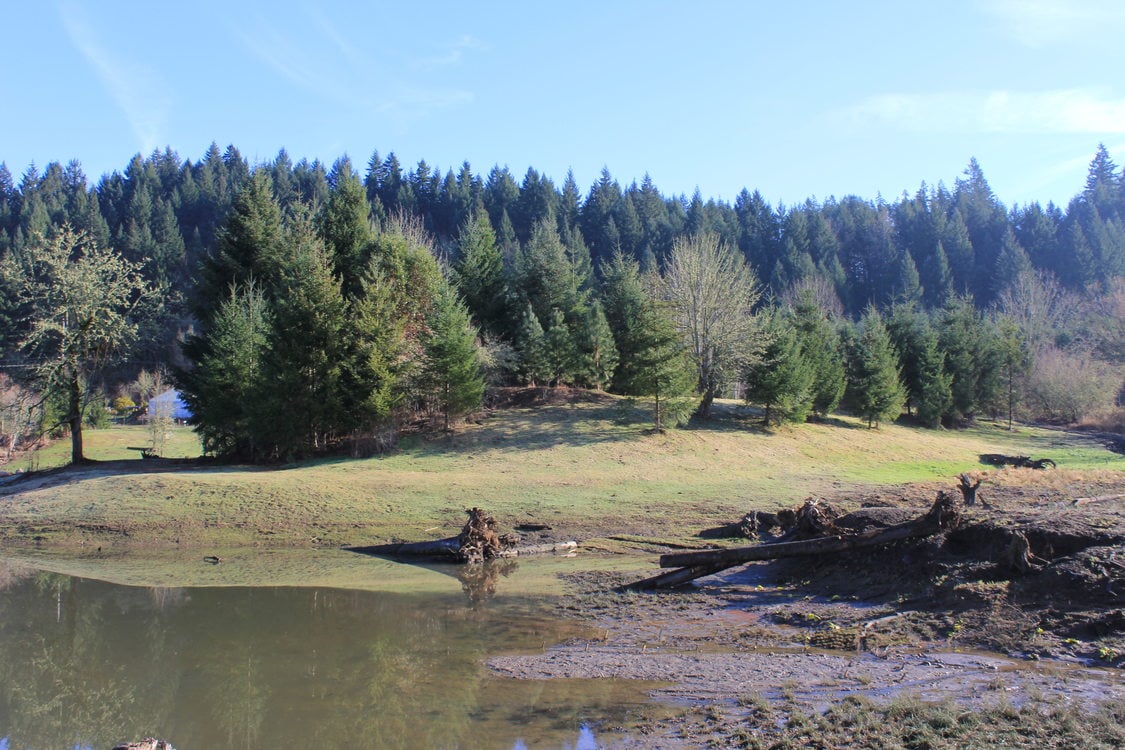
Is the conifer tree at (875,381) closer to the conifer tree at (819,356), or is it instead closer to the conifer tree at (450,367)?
the conifer tree at (819,356)

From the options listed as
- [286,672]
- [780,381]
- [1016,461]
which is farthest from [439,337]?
[1016,461]

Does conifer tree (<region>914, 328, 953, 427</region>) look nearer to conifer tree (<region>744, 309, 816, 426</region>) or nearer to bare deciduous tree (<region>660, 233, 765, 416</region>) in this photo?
conifer tree (<region>744, 309, 816, 426</region>)

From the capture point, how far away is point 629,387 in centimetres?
4219

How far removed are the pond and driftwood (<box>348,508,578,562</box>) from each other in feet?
8.28

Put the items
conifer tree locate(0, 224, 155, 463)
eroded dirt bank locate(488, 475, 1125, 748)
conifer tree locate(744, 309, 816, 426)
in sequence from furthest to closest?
conifer tree locate(744, 309, 816, 426) < conifer tree locate(0, 224, 155, 463) < eroded dirt bank locate(488, 475, 1125, 748)

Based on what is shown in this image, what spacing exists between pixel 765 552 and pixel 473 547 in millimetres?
7765

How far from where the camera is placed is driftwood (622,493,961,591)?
14938 millimetres

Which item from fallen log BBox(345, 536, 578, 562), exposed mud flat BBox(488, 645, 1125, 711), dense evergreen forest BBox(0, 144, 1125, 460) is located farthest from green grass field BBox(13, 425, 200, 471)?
exposed mud flat BBox(488, 645, 1125, 711)

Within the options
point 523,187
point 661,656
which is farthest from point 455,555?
point 523,187

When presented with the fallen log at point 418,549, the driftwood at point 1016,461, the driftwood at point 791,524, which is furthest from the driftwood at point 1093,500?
the driftwood at point 1016,461

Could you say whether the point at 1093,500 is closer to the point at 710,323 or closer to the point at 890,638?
the point at 890,638

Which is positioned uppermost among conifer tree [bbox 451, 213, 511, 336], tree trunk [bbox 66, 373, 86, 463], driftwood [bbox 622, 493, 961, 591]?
conifer tree [bbox 451, 213, 511, 336]

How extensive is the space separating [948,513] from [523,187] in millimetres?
133811

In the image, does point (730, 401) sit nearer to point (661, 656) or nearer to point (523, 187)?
point (661, 656)
